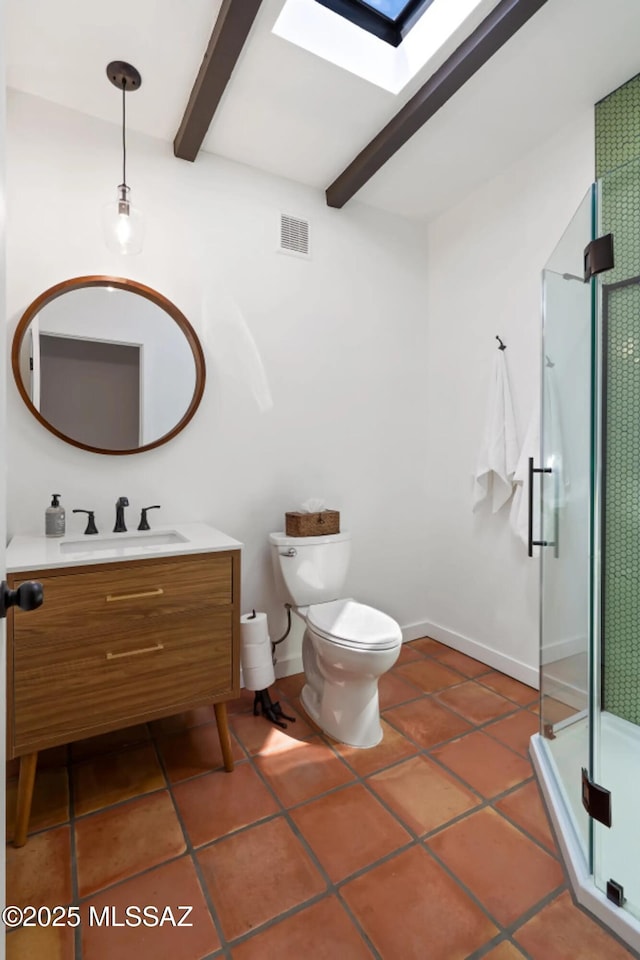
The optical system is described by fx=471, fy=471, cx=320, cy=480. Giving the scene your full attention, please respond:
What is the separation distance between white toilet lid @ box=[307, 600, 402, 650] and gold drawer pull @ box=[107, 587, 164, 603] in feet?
2.14

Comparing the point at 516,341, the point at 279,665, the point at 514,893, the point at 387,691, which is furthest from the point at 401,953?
the point at 516,341

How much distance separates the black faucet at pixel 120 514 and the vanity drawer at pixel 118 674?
0.51 metres

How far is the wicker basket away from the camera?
220 centimetres

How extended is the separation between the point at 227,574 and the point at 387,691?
1.10m

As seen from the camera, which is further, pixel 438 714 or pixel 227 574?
pixel 438 714

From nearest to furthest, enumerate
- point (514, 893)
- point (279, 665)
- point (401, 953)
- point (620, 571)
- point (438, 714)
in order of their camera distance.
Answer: point (401, 953) < point (514, 893) < point (620, 571) < point (438, 714) < point (279, 665)

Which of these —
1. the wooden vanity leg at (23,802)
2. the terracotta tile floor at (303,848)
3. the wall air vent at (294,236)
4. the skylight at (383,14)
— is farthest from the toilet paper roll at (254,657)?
the skylight at (383,14)

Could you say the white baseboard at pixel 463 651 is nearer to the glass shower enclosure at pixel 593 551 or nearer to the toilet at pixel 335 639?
the toilet at pixel 335 639

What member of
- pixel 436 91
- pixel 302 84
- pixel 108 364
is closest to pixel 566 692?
pixel 108 364

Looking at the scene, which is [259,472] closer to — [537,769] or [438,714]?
[438,714]

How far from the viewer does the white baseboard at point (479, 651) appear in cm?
233

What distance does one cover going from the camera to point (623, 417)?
178cm

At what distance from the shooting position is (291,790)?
162 cm

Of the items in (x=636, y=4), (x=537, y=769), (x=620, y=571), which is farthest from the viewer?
(x=620, y=571)
